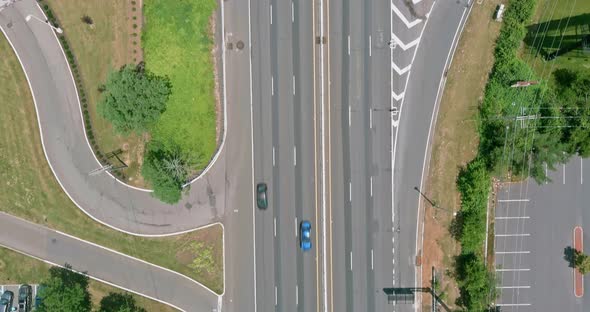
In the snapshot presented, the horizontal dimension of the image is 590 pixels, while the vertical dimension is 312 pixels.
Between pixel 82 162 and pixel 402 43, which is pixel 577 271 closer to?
pixel 402 43

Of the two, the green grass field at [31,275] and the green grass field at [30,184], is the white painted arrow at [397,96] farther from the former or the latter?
the green grass field at [31,275]

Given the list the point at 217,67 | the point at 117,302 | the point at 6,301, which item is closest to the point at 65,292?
the point at 117,302

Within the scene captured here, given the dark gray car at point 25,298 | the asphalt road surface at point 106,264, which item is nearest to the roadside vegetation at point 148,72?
the asphalt road surface at point 106,264

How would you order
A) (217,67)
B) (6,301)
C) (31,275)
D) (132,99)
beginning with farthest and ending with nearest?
(31,275), (6,301), (217,67), (132,99)

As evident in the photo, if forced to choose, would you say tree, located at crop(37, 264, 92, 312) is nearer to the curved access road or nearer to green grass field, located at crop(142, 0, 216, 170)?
the curved access road

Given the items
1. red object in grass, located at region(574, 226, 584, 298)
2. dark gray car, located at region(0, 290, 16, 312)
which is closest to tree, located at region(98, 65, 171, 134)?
dark gray car, located at region(0, 290, 16, 312)

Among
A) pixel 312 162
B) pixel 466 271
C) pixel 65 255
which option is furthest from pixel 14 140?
pixel 466 271

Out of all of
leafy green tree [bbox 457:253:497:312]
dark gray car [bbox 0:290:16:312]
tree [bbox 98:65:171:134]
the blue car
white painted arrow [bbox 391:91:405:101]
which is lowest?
dark gray car [bbox 0:290:16:312]
